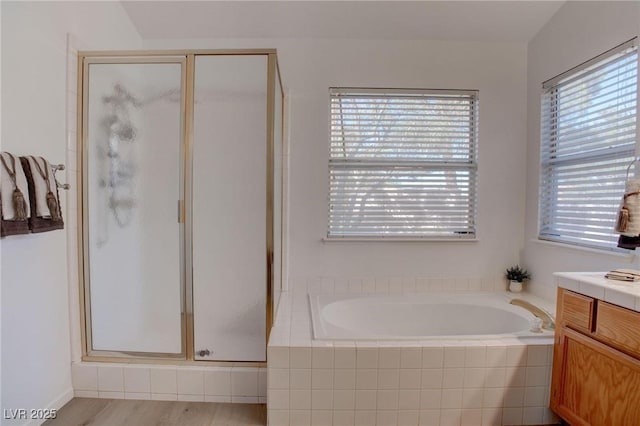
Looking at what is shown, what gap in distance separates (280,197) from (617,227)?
200cm

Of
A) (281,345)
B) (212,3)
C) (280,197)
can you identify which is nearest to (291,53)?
(212,3)

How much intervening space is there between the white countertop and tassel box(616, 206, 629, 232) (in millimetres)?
245

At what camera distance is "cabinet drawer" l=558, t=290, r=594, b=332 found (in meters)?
1.48

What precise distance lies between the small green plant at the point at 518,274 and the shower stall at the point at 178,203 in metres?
1.86

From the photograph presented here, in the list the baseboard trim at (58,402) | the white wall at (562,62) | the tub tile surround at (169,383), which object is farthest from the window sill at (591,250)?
the baseboard trim at (58,402)

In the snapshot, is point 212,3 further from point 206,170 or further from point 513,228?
point 513,228

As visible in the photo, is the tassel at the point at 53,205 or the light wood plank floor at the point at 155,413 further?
the light wood plank floor at the point at 155,413

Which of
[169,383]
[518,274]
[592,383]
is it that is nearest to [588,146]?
[518,274]

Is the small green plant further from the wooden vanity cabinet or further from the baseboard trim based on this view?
the baseboard trim

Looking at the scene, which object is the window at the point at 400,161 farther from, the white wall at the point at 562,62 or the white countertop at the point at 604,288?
the white countertop at the point at 604,288

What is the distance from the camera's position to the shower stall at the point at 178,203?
2.00m

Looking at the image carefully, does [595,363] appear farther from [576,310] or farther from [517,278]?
[517,278]

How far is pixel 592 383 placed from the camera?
1.44 m

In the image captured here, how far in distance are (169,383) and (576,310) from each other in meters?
2.21
